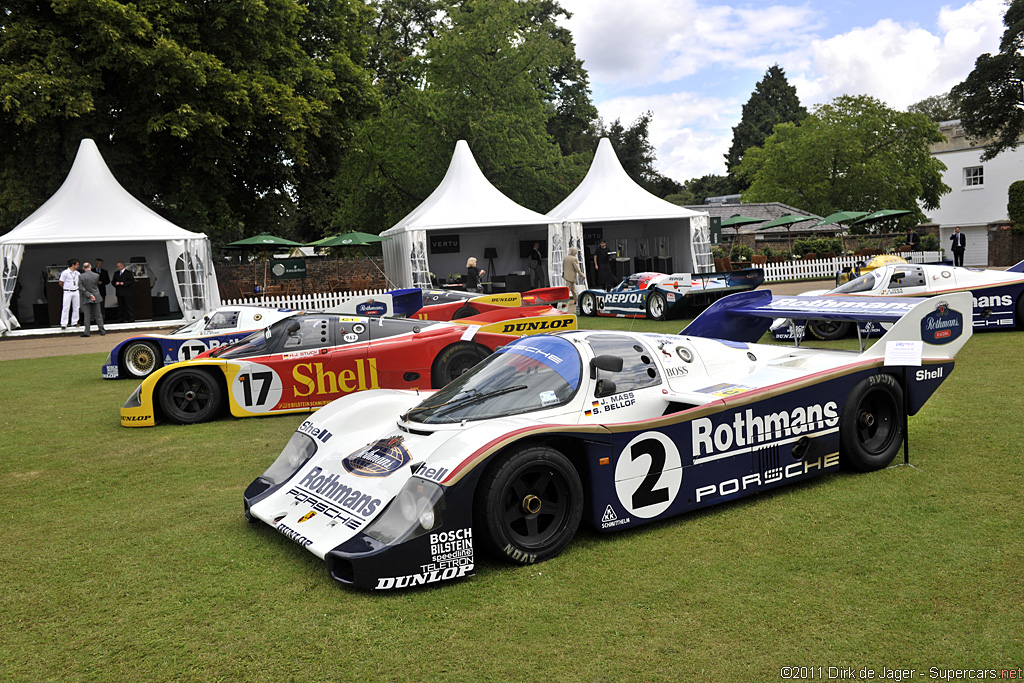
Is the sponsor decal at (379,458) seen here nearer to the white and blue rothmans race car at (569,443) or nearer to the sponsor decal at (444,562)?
the white and blue rothmans race car at (569,443)

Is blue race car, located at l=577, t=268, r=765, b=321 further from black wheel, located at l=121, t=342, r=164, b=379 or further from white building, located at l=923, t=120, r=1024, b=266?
white building, located at l=923, t=120, r=1024, b=266

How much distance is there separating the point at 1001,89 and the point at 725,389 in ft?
142

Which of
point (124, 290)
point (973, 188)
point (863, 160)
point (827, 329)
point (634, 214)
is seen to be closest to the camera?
point (827, 329)

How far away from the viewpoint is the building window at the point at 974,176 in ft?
170

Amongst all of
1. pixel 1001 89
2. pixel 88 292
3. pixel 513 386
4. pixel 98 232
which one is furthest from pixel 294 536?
pixel 1001 89

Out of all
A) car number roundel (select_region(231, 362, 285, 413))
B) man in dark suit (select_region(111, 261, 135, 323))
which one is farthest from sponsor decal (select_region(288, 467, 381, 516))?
man in dark suit (select_region(111, 261, 135, 323))

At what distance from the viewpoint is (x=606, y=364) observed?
16.8 feet

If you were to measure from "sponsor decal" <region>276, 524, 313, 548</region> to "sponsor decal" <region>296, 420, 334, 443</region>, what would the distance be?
878 millimetres

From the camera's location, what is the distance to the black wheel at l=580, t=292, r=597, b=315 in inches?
831

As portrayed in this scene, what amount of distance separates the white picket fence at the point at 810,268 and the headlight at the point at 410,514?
2705 centimetres

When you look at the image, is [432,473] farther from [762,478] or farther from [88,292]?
[88,292]

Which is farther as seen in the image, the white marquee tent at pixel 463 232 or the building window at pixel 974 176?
the building window at pixel 974 176

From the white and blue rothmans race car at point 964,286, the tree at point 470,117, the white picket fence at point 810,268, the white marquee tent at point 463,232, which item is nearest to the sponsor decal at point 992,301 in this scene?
the white and blue rothmans race car at point 964,286

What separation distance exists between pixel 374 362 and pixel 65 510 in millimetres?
4037
